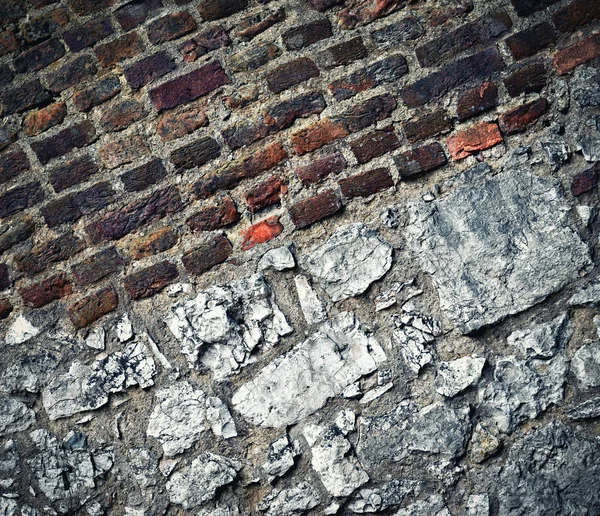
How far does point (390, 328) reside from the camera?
1.46 meters

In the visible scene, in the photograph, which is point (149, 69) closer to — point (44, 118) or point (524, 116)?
point (44, 118)

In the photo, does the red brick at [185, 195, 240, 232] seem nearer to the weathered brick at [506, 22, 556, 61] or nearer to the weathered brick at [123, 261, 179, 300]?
the weathered brick at [123, 261, 179, 300]

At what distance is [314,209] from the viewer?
1503 mm

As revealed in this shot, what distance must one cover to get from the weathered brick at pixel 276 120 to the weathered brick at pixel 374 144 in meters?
0.14

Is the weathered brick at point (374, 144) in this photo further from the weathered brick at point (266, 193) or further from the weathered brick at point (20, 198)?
the weathered brick at point (20, 198)

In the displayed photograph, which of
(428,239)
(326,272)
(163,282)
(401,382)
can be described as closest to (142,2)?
(163,282)

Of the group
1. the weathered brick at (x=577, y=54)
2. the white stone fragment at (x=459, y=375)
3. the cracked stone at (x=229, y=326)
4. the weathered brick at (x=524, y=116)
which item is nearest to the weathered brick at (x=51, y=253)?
the cracked stone at (x=229, y=326)

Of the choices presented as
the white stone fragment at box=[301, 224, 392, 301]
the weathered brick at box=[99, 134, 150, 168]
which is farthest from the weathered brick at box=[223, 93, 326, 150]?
the white stone fragment at box=[301, 224, 392, 301]

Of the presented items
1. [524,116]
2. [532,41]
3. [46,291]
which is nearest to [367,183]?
[524,116]

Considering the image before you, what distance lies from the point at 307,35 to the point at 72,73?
647 mm

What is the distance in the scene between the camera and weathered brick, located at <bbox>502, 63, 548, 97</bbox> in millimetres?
1502

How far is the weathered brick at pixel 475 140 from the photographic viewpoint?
1499mm

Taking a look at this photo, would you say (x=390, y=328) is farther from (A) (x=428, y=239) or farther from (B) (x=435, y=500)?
(B) (x=435, y=500)

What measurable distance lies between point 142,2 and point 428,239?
1000 millimetres
